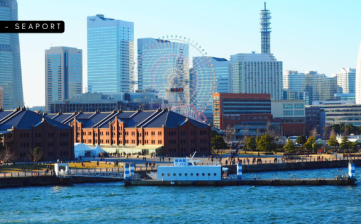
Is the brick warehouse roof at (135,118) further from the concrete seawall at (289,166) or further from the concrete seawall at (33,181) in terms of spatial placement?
the concrete seawall at (33,181)

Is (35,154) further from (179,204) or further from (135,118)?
(179,204)

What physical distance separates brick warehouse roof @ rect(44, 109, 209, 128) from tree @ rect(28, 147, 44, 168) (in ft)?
104

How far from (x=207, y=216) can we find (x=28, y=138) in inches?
2512

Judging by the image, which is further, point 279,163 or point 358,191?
point 279,163

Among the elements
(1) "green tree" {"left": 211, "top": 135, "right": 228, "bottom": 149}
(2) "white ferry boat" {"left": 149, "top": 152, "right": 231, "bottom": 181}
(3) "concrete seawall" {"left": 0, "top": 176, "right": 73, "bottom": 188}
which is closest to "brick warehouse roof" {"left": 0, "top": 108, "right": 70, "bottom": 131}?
(3) "concrete seawall" {"left": 0, "top": 176, "right": 73, "bottom": 188}

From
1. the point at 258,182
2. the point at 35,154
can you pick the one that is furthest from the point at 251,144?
the point at 258,182

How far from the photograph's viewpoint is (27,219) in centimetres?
7494

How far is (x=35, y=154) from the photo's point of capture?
404 ft

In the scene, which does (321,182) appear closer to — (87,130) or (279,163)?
(279,163)

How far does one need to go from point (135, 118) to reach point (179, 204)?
77.1 m

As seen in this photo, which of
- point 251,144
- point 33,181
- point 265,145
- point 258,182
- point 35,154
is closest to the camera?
point 258,182

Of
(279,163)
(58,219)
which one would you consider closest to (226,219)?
(58,219)

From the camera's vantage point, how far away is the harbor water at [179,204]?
75812 millimetres

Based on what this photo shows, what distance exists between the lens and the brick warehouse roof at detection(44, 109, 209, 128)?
15089cm
